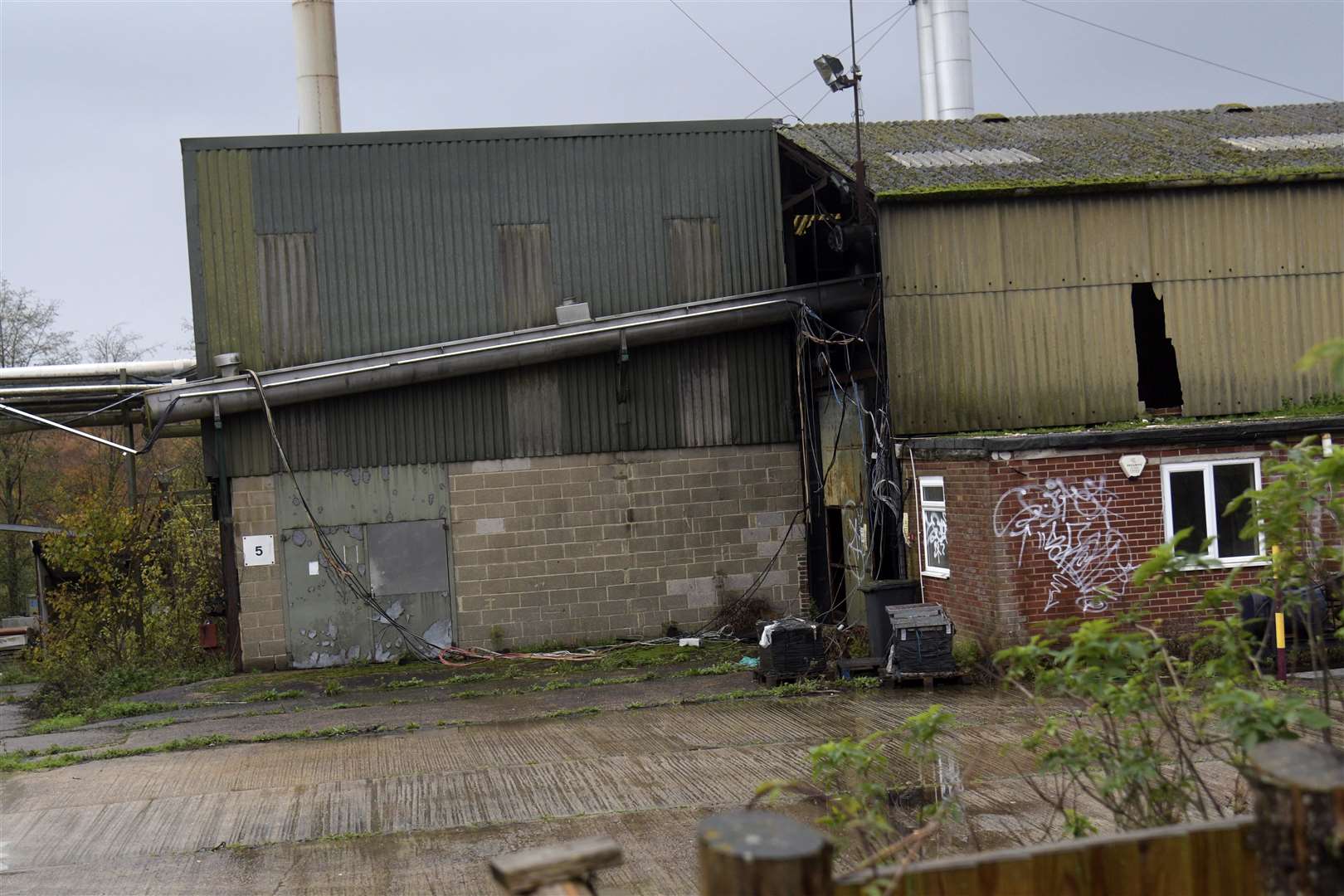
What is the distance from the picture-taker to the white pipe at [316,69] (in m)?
24.7

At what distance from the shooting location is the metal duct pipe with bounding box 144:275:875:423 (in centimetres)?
1822

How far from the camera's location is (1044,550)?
1455cm

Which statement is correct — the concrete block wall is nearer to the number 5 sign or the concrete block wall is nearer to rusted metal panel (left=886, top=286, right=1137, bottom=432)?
the number 5 sign

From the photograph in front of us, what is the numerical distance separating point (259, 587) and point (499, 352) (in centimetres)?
494

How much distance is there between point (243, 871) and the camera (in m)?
8.41

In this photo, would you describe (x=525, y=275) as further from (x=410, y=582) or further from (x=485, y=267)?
(x=410, y=582)

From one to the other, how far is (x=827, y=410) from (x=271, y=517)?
857 cm

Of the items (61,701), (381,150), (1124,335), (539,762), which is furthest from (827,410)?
(61,701)

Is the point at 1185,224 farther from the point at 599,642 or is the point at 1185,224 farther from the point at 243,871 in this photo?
the point at 243,871

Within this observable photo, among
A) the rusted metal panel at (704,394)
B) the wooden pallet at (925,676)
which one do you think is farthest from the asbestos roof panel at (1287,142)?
the wooden pallet at (925,676)

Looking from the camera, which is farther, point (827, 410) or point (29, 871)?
point (827, 410)

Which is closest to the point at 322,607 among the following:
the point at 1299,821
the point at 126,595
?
the point at 126,595

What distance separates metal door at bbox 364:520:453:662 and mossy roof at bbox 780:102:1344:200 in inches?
324

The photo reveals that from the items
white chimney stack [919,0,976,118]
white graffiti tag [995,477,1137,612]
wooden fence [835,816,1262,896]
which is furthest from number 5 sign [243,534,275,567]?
white chimney stack [919,0,976,118]
